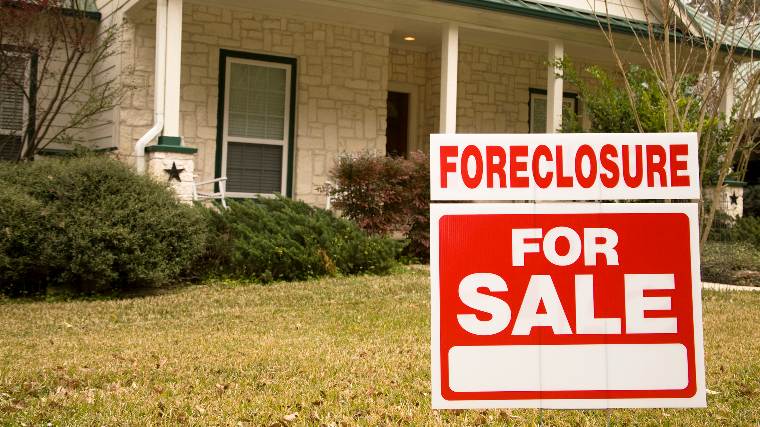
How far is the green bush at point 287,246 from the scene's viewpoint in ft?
28.4

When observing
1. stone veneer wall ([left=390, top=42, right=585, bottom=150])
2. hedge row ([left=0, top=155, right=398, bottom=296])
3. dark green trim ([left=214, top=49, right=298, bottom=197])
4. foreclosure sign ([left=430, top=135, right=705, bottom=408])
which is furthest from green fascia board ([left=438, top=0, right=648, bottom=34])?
foreclosure sign ([left=430, top=135, right=705, bottom=408])

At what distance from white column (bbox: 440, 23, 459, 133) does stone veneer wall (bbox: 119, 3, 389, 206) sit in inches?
55.2

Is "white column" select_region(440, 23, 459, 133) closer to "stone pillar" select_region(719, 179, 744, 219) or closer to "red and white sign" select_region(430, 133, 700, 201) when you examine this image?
"stone pillar" select_region(719, 179, 744, 219)

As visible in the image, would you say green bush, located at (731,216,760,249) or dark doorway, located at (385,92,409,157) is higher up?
dark doorway, located at (385,92,409,157)

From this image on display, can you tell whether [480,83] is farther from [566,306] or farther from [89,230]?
[566,306]

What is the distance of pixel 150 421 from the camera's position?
12.3 ft

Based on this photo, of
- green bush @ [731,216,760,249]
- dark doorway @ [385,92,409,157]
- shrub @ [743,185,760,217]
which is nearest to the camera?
green bush @ [731,216,760,249]

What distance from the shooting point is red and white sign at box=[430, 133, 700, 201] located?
9.73ft

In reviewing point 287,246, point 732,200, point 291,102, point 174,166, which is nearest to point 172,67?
point 174,166

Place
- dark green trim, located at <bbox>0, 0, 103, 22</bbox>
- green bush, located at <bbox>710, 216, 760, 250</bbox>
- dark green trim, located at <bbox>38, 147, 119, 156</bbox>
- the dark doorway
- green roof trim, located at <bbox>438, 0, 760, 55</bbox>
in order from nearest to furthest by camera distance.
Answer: dark green trim, located at <bbox>0, 0, 103, 22</bbox> → dark green trim, located at <bbox>38, 147, 119, 156</bbox> → green roof trim, located at <bbox>438, 0, 760, 55</bbox> → green bush, located at <bbox>710, 216, 760, 250</bbox> → the dark doorway

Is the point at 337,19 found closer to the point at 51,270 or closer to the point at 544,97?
the point at 544,97

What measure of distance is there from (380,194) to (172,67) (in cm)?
298

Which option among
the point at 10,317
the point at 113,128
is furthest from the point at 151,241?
the point at 113,128

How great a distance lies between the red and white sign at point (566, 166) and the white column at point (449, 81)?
805cm
